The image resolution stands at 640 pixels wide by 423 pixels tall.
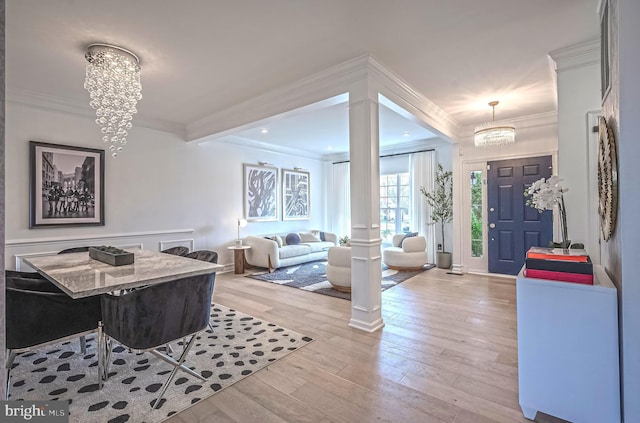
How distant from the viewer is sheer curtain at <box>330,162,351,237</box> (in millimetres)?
8320

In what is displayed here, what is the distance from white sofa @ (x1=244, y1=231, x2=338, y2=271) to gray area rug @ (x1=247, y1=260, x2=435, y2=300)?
0.17 m

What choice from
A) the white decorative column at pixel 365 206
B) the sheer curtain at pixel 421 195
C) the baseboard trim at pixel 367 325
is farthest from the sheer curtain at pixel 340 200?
the baseboard trim at pixel 367 325

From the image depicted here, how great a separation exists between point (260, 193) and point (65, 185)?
352 centimetres

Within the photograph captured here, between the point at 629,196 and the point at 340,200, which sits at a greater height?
the point at 340,200

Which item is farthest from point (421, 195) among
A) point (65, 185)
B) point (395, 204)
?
point (65, 185)

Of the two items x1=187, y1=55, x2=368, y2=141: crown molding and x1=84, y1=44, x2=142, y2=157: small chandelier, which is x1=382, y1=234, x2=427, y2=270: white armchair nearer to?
x1=187, y1=55, x2=368, y2=141: crown molding

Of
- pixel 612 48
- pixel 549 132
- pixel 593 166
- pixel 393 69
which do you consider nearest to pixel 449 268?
pixel 549 132

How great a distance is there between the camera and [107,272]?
7.59 feet

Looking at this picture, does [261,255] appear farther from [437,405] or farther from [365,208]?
[437,405]

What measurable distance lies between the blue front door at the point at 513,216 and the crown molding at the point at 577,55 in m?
2.53

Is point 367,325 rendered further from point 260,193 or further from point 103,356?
point 260,193

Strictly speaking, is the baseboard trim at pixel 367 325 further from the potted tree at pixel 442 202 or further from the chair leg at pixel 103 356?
the potted tree at pixel 442 202

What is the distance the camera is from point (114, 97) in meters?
3.05

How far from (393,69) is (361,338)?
2871 millimetres
